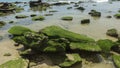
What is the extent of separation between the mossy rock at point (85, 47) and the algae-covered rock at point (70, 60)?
744 mm

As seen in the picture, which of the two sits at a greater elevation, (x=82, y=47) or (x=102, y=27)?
(x=82, y=47)

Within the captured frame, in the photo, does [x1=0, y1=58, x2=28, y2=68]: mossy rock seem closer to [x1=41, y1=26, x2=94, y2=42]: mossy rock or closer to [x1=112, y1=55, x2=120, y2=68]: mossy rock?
[x1=41, y1=26, x2=94, y2=42]: mossy rock

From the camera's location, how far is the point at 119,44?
19312 millimetres

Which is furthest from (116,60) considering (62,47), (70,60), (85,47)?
(62,47)

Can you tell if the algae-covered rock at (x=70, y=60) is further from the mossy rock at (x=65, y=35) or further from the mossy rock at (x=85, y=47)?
the mossy rock at (x=65, y=35)

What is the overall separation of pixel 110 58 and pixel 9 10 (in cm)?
3299

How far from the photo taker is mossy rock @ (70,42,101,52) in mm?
17547

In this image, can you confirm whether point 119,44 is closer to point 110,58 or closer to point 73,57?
point 110,58

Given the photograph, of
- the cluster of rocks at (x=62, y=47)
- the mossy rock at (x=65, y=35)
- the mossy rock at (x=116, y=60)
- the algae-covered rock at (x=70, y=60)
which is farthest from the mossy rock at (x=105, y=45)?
the algae-covered rock at (x=70, y=60)

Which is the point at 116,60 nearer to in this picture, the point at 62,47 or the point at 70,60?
the point at 70,60

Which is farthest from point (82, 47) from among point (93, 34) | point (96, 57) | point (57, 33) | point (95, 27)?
point (95, 27)

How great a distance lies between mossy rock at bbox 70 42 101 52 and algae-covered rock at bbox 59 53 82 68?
744mm

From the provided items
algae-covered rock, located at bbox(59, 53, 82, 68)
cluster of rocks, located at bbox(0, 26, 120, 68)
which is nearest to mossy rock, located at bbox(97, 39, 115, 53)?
cluster of rocks, located at bbox(0, 26, 120, 68)

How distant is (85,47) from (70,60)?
207 cm
